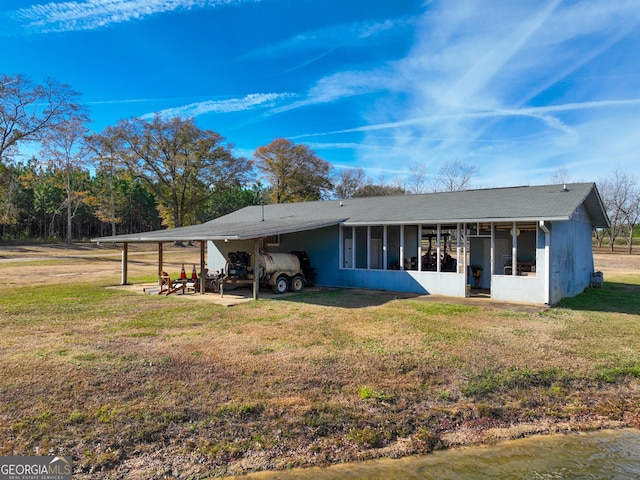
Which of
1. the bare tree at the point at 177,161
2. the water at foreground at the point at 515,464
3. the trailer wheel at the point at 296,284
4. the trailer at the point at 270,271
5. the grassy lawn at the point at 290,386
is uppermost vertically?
the bare tree at the point at 177,161

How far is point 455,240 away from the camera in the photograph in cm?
1345

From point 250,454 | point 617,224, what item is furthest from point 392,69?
point 617,224

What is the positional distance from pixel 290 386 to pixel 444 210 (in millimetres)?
9357

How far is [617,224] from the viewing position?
4641 centimetres

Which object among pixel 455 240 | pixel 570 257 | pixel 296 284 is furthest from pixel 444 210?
pixel 296 284

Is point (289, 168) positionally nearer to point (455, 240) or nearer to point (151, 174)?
point (151, 174)

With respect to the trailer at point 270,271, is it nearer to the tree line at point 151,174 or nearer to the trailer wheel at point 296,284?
the trailer wheel at point 296,284

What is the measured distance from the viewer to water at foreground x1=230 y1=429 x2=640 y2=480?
11.8ft

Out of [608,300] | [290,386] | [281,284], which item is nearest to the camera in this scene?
[290,386]

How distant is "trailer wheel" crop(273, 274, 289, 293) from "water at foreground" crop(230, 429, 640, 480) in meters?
9.50

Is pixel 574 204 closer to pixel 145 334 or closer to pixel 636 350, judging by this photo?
pixel 636 350

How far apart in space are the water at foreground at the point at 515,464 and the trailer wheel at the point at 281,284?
31.2ft

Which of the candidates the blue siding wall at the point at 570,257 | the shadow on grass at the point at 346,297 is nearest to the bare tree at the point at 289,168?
the shadow on grass at the point at 346,297

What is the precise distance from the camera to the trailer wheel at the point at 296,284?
13523 millimetres
